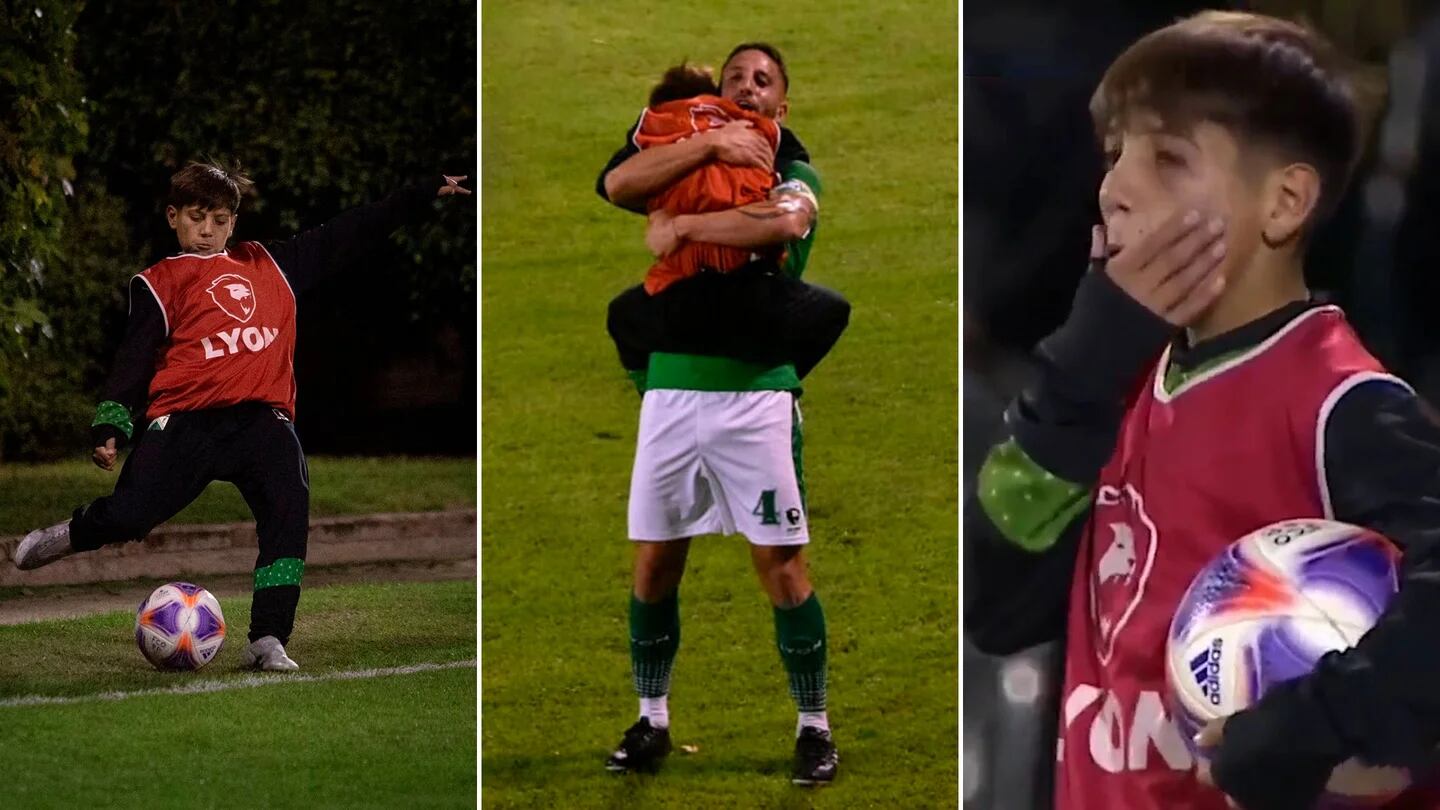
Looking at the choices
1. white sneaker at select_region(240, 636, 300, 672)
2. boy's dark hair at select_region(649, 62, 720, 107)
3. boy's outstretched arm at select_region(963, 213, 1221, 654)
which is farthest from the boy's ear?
white sneaker at select_region(240, 636, 300, 672)

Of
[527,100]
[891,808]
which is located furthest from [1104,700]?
[527,100]

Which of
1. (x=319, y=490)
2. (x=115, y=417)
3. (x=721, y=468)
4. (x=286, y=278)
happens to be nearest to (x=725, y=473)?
(x=721, y=468)

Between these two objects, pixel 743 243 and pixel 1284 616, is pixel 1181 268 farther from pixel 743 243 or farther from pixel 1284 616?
pixel 743 243

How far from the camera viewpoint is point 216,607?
3.84 meters

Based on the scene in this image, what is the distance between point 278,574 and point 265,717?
30 cm

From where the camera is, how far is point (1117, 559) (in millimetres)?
3354

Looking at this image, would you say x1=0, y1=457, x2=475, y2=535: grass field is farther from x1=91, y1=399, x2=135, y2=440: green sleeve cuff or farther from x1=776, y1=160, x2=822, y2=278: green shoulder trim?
x1=776, y1=160, x2=822, y2=278: green shoulder trim

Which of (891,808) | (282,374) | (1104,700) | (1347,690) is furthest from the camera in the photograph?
(282,374)

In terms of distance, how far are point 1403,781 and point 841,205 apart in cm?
153

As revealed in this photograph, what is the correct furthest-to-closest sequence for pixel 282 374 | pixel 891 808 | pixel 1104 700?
pixel 282 374
pixel 891 808
pixel 1104 700

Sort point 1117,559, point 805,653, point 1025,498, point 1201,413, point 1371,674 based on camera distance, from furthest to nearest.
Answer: point 805,653 → point 1025,498 → point 1117,559 → point 1201,413 → point 1371,674

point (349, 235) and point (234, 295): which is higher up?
point (349, 235)

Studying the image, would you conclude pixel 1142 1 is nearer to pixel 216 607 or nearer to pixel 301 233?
pixel 301 233

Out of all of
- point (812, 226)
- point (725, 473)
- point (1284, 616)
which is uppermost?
point (812, 226)
